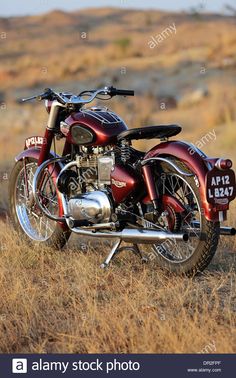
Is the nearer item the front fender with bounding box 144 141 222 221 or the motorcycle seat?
the front fender with bounding box 144 141 222 221

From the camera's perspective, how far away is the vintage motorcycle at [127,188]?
22.6 feet

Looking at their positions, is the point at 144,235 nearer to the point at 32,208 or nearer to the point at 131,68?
the point at 32,208

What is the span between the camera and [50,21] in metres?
78.3

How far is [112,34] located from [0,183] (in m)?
55.8

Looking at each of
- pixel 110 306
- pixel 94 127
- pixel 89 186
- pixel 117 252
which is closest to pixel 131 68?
pixel 89 186

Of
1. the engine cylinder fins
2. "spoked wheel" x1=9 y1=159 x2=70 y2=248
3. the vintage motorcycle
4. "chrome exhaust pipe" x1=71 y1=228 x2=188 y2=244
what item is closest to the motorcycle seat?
the vintage motorcycle

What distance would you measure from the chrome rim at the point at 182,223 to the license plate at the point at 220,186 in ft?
0.47

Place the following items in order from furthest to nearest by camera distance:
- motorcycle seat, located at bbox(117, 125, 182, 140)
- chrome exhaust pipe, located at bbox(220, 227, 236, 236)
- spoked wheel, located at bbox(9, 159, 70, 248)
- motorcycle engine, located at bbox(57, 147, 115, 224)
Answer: spoked wheel, located at bbox(9, 159, 70, 248), motorcycle engine, located at bbox(57, 147, 115, 224), motorcycle seat, located at bbox(117, 125, 182, 140), chrome exhaust pipe, located at bbox(220, 227, 236, 236)

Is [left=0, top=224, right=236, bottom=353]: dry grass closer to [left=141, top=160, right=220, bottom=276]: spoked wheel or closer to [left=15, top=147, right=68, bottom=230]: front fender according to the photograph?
[left=141, top=160, right=220, bottom=276]: spoked wheel

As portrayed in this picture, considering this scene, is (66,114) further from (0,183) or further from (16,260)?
(0,183)

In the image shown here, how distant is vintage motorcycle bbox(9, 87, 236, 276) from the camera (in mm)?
6898

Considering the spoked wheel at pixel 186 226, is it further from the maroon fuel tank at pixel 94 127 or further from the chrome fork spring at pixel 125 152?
the maroon fuel tank at pixel 94 127

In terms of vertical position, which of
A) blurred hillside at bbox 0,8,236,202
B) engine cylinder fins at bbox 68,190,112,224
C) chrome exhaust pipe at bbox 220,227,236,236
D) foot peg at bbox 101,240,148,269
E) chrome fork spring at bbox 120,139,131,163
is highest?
blurred hillside at bbox 0,8,236,202

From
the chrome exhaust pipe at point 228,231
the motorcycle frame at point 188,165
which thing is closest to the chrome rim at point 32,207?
the motorcycle frame at point 188,165
